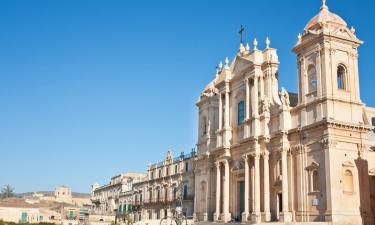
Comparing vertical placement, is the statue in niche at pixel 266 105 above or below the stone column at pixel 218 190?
above

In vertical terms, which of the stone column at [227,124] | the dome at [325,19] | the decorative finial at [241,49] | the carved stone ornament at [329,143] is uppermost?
the decorative finial at [241,49]

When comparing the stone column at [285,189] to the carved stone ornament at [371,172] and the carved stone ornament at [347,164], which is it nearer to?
the carved stone ornament at [347,164]

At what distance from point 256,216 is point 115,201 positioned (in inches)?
1930

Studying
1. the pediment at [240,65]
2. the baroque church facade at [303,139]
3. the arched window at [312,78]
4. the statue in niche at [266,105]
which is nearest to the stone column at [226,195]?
the baroque church facade at [303,139]

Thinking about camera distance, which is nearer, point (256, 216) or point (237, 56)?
point (256, 216)

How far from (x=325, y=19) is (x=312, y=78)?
169 inches

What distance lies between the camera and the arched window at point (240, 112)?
4249cm

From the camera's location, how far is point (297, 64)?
118ft

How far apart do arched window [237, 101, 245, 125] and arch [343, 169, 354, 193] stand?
1227 centimetres

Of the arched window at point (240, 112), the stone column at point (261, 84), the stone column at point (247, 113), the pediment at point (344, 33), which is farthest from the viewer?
the arched window at point (240, 112)

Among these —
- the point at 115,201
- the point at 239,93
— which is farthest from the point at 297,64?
the point at 115,201

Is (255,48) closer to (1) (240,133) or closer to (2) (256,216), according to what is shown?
(1) (240,133)

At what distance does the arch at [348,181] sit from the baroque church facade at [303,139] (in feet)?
0.18

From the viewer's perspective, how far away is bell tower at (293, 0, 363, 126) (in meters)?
32.5
